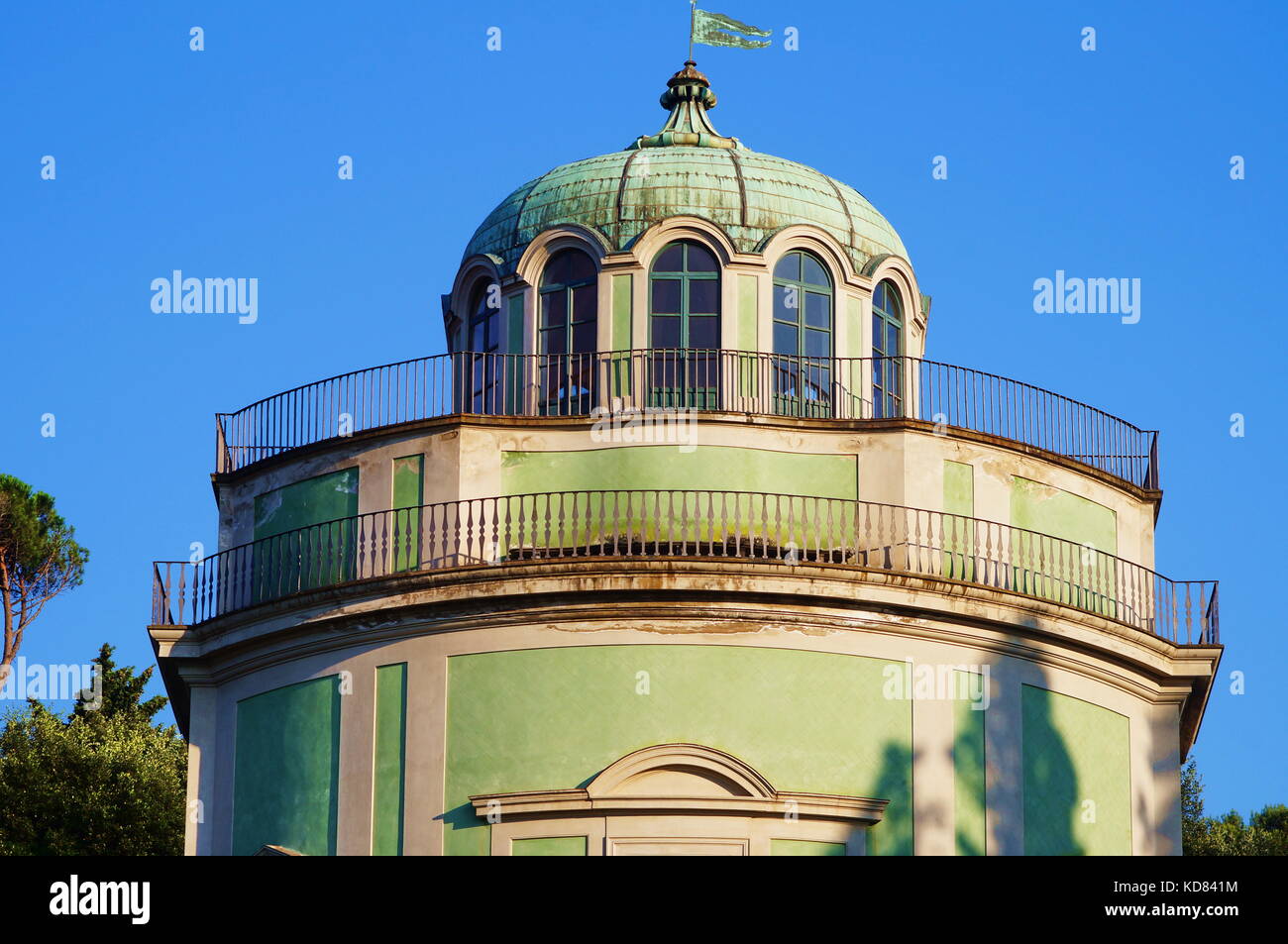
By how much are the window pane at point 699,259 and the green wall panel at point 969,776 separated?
23.6 feet

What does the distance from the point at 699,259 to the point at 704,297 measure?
0.58 meters

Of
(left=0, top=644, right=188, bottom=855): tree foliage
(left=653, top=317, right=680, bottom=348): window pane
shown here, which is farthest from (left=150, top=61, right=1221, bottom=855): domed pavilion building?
(left=0, top=644, right=188, bottom=855): tree foliage

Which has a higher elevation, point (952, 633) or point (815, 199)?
point (815, 199)

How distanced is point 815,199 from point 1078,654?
26.3 ft

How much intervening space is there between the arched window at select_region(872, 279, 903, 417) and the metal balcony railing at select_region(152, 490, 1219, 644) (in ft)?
10.8

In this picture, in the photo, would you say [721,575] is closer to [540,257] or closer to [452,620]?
[452,620]

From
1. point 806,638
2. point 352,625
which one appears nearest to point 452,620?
point 352,625

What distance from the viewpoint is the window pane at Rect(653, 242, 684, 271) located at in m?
37.3

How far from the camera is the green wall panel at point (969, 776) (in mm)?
33031

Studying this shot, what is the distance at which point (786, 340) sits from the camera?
122 ft

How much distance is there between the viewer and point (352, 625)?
33.8 metres

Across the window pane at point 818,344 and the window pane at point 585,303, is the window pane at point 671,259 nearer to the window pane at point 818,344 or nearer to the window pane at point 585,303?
the window pane at point 585,303

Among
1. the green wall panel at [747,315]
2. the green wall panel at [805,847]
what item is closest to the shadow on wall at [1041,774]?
the green wall panel at [805,847]
